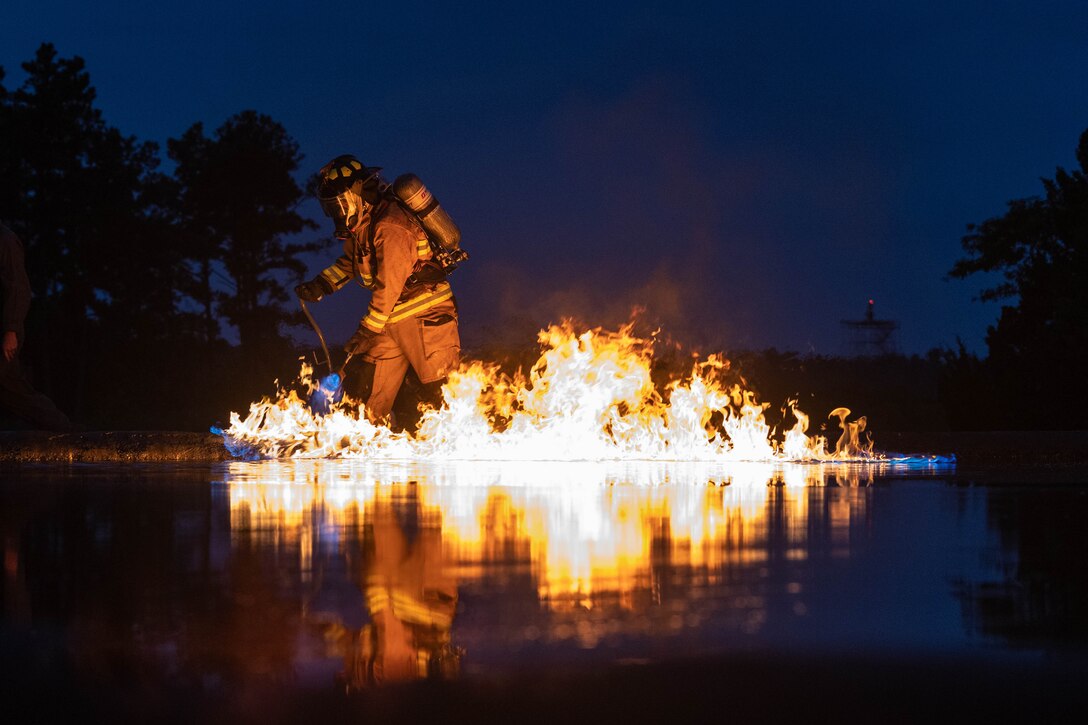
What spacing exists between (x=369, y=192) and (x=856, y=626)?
9.99 meters

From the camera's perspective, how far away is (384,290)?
1389cm

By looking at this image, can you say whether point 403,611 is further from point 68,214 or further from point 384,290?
point 68,214

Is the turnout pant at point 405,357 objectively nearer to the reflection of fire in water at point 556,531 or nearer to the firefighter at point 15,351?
the reflection of fire in water at point 556,531

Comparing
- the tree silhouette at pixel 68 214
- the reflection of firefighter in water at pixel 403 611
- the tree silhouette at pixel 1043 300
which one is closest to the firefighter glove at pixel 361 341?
the reflection of firefighter in water at pixel 403 611

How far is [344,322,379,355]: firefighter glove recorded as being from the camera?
46.4 feet

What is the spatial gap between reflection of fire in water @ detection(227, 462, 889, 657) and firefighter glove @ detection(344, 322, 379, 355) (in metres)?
1.65

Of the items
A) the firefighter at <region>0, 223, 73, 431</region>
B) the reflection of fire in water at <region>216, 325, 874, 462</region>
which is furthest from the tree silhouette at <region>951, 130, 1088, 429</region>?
the firefighter at <region>0, 223, 73, 431</region>

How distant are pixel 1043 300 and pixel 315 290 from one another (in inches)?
888

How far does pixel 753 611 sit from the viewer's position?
4.89 meters

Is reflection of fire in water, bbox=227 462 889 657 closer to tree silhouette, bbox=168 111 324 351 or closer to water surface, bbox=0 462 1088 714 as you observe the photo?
water surface, bbox=0 462 1088 714

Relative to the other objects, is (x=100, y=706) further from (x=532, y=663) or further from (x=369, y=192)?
(x=369, y=192)

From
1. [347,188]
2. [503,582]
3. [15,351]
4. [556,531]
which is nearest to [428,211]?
[347,188]

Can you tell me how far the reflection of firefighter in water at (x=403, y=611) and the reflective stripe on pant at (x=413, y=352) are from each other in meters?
6.83

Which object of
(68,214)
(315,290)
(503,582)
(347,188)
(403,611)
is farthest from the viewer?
(68,214)
